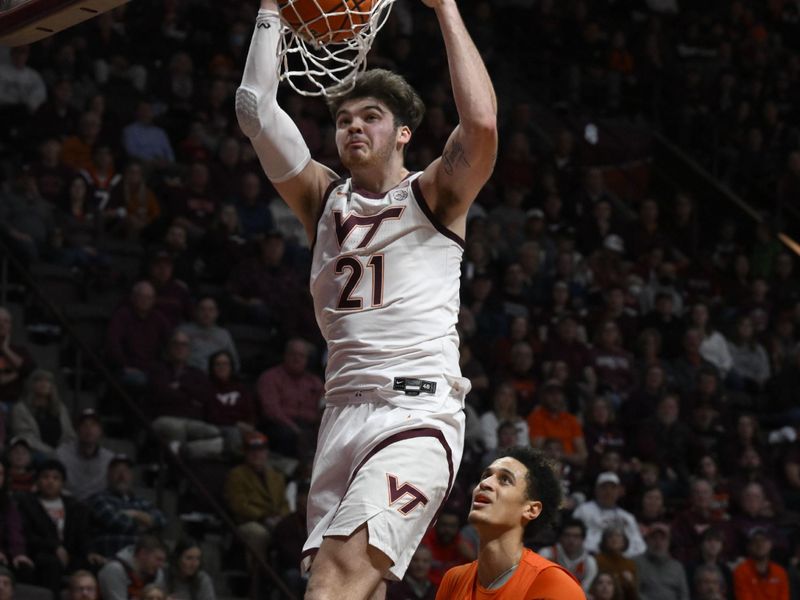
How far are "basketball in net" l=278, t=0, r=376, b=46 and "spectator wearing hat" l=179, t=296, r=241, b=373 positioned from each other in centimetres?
633

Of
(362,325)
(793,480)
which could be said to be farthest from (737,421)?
(362,325)

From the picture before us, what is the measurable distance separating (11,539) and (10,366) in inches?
59.2

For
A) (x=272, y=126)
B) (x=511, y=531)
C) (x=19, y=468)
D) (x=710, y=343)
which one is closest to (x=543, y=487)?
(x=511, y=531)

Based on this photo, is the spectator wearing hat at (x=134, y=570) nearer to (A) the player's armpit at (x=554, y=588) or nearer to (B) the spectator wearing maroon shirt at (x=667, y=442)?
(A) the player's armpit at (x=554, y=588)

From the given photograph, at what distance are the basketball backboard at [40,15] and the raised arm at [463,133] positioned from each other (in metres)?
1.00

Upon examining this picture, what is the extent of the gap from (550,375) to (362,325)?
807cm

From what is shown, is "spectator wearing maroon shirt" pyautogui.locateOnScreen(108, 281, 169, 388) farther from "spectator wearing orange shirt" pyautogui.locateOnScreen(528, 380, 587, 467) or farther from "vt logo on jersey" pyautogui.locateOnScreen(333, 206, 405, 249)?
"vt logo on jersey" pyautogui.locateOnScreen(333, 206, 405, 249)

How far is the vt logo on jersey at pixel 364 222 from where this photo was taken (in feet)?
15.3

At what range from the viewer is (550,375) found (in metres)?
12.5

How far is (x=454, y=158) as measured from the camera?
4.59 metres

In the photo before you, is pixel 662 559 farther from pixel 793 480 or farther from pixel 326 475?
pixel 326 475

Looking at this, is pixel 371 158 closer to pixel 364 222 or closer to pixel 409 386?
pixel 364 222

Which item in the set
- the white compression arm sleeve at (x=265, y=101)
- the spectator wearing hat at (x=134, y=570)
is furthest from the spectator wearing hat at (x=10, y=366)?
the white compression arm sleeve at (x=265, y=101)

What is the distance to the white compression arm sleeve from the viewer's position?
4.69 metres
